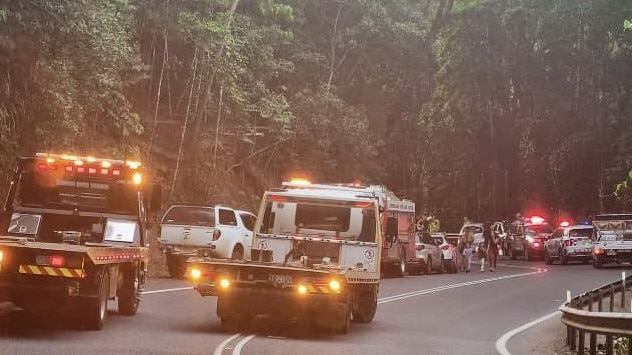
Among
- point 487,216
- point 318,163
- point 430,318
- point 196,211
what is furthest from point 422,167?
point 430,318

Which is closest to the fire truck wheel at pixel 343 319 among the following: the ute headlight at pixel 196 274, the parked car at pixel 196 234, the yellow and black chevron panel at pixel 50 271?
the ute headlight at pixel 196 274

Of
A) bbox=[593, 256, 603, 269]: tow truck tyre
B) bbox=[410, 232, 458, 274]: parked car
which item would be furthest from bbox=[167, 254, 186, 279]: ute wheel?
bbox=[593, 256, 603, 269]: tow truck tyre

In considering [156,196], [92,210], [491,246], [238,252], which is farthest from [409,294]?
[491,246]

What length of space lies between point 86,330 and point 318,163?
111 feet

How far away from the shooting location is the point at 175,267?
25.6m

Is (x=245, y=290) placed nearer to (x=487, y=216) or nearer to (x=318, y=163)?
(x=318, y=163)

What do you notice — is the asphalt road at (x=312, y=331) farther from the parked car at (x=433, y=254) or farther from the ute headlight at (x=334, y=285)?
the parked car at (x=433, y=254)

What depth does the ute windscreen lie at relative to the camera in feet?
48.6

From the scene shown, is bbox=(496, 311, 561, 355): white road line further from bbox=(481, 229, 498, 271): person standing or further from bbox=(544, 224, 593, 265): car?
bbox=(544, 224, 593, 265): car

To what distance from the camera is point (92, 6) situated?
24.1 meters

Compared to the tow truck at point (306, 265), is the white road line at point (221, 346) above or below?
below

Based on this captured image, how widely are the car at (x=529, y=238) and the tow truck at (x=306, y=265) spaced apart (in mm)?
32196

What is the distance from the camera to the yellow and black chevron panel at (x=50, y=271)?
12.3 m

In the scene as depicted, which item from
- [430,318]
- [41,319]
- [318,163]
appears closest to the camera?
[41,319]
